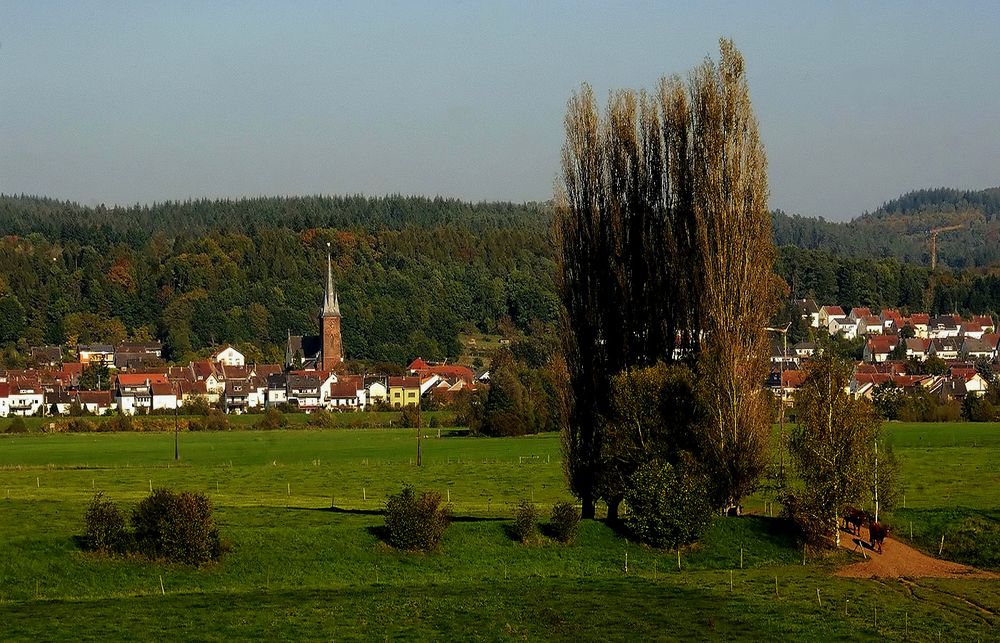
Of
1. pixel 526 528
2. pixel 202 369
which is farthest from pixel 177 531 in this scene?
pixel 202 369

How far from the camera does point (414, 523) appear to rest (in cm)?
4334

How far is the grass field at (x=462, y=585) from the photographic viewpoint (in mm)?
34500

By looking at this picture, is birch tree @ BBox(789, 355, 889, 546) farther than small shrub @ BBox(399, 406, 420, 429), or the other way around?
small shrub @ BBox(399, 406, 420, 429)

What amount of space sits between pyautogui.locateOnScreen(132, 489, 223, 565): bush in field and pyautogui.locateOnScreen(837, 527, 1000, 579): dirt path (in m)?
17.8

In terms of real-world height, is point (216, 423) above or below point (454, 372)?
below

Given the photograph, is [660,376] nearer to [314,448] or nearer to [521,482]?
[521,482]

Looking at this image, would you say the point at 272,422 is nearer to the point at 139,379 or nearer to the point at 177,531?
the point at 139,379

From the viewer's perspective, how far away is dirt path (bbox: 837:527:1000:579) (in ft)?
139

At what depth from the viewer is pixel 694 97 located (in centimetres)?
4984

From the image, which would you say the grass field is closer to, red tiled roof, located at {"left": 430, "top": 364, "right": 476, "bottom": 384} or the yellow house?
the yellow house

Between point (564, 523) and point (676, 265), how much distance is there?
9.86 m

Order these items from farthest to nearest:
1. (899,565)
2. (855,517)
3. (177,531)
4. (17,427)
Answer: (17,427) < (855,517) < (899,565) < (177,531)

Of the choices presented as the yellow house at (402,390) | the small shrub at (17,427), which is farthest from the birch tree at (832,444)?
the yellow house at (402,390)

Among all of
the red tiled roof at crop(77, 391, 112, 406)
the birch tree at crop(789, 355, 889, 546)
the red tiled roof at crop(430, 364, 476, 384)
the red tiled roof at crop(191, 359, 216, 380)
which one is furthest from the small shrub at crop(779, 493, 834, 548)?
the red tiled roof at crop(191, 359, 216, 380)
